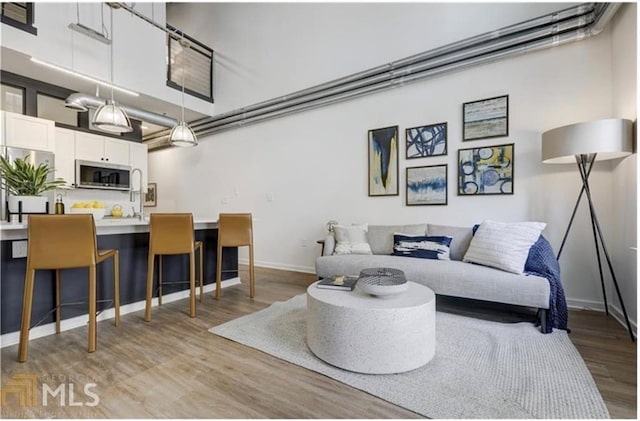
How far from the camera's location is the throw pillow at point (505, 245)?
2670 millimetres

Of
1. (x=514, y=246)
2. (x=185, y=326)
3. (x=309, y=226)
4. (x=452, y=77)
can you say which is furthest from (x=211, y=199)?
(x=514, y=246)

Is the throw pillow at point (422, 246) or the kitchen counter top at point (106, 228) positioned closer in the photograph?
the kitchen counter top at point (106, 228)

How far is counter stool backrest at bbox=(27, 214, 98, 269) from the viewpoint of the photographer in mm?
2049

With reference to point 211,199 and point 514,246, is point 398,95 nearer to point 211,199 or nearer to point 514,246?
point 514,246

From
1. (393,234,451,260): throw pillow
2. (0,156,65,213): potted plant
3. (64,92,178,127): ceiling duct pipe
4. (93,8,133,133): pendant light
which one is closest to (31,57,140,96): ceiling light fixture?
(64,92,178,127): ceiling duct pipe

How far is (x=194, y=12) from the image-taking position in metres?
6.46

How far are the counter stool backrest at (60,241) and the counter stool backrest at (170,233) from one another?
2.04 ft

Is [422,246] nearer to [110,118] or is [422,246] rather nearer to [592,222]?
[592,222]

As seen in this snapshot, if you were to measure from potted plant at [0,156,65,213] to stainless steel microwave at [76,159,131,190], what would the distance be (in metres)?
2.93

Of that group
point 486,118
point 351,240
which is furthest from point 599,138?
point 351,240

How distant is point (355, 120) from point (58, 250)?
3705 mm

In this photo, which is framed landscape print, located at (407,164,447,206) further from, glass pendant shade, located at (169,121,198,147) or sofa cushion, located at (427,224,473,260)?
glass pendant shade, located at (169,121,198,147)

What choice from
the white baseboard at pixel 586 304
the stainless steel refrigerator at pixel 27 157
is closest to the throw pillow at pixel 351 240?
the white baseboard at pixel 586 304

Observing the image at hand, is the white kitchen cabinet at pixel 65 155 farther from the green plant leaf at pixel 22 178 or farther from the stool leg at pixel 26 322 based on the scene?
the stool leg at pixel 26 322
